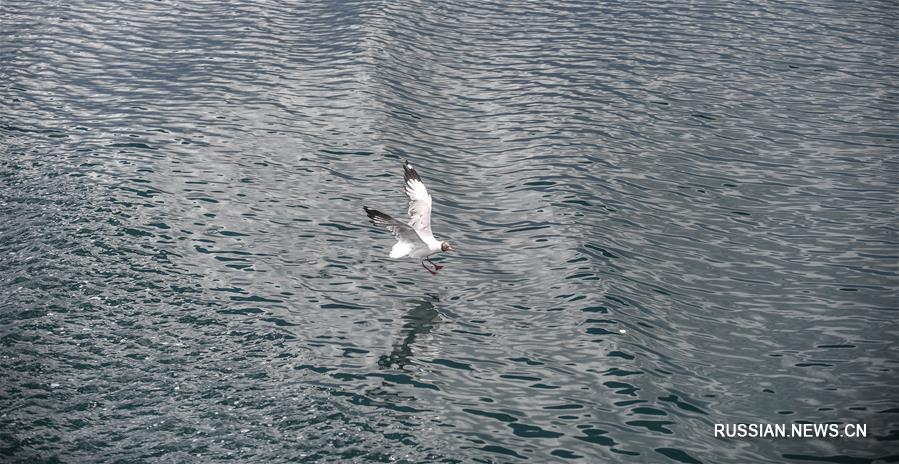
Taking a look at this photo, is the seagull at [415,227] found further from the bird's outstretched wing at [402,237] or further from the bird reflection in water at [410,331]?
the bird reflection in water at [410,331]

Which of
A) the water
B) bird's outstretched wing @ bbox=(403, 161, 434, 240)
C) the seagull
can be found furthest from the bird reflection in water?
bird's outstretched wing @ bbox=(403, 161, 434, 240)

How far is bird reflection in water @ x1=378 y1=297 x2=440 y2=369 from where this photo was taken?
22.8 meters

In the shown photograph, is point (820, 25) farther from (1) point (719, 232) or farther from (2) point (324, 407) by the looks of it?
(2) point (324, 407)

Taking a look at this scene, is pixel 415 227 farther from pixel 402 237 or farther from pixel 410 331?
pixel 410 331

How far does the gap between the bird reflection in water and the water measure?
0.11m

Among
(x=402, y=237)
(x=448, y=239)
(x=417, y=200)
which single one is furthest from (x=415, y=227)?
(x=448, y=239)

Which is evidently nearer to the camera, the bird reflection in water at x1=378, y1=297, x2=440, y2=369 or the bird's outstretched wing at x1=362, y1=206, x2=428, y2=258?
the bird reflection in water at x1=378, y1=297, x2=440, y2=369

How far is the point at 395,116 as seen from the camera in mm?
37188

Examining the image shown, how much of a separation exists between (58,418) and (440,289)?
10844 millimetres

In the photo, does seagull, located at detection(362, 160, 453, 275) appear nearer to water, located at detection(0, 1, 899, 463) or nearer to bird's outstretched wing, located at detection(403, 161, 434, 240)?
bird's outstretched wing, located at detection(403, 161, 434, 240)

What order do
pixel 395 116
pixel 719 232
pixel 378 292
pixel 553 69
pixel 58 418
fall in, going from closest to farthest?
Answer: pixel 58 418
pixel 378 292
pixel 719 232
pixel 395 116
pixel 553 69

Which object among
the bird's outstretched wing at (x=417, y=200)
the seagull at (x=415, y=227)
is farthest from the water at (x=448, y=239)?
the bird's outstretched wing at (x=417, y=200)

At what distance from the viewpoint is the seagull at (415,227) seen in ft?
82.9

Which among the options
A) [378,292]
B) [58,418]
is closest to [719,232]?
[378,292]
